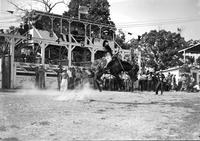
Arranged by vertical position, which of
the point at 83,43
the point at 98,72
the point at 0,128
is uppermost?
the point at 83,43

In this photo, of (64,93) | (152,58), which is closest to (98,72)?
(64,93)

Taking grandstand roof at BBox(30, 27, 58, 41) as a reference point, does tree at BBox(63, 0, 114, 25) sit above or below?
above

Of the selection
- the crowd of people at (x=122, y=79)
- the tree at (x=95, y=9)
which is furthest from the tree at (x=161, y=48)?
the crowd of people at (x=122, y=79)

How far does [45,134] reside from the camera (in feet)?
31.6

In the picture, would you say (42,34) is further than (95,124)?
Yes

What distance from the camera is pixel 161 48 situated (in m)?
69.5

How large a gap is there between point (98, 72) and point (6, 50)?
1344cm

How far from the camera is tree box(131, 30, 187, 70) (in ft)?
221

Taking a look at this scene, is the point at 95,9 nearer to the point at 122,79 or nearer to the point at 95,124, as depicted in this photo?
the point at 122,79

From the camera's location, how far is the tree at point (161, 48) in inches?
2650

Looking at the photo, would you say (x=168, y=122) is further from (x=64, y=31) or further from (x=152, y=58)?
(x=152, y=58)

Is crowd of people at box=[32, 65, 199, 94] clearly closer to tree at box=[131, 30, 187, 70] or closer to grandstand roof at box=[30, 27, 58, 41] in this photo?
grandstand roof at box=[30, 27, 58, 41]

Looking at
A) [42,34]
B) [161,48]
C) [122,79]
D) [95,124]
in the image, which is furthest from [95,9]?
[95,124]

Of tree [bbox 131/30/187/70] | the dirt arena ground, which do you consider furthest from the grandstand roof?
tree [bbox 131/30/187/70]
